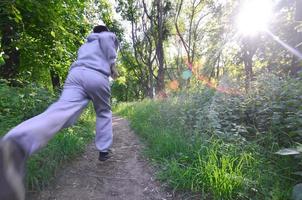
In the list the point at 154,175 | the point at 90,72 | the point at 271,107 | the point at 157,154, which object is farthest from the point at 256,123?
the point at 90,72

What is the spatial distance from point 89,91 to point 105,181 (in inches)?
43.2

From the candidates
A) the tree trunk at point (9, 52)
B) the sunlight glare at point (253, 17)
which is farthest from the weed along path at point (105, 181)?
the sunlight glare at point (253, 17)

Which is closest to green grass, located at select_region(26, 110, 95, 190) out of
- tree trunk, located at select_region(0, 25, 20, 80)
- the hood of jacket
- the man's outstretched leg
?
the man's outstretched leg

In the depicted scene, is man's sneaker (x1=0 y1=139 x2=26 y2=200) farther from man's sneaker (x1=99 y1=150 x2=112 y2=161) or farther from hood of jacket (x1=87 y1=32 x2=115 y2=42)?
hood of jacket (x1=87 y1=32 x2=115 y2=42)

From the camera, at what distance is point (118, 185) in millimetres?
3072

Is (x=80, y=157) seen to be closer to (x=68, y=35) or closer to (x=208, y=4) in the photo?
(x=68, y=35)

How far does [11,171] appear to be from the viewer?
1.53 m

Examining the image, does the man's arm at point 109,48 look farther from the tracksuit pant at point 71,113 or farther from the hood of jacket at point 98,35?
the tracksuit pant at point 71,113

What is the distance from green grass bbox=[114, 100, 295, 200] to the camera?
7.82ft

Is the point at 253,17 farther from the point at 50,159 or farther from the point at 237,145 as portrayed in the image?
the point at 50,159

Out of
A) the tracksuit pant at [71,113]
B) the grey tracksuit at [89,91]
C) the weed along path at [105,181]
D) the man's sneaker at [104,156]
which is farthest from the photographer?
the man's sneaker at [104,156]

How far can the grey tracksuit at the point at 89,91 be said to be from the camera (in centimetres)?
237

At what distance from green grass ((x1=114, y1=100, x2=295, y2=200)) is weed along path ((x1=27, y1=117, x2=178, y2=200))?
22 centimetres

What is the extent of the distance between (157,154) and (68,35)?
5613mm
